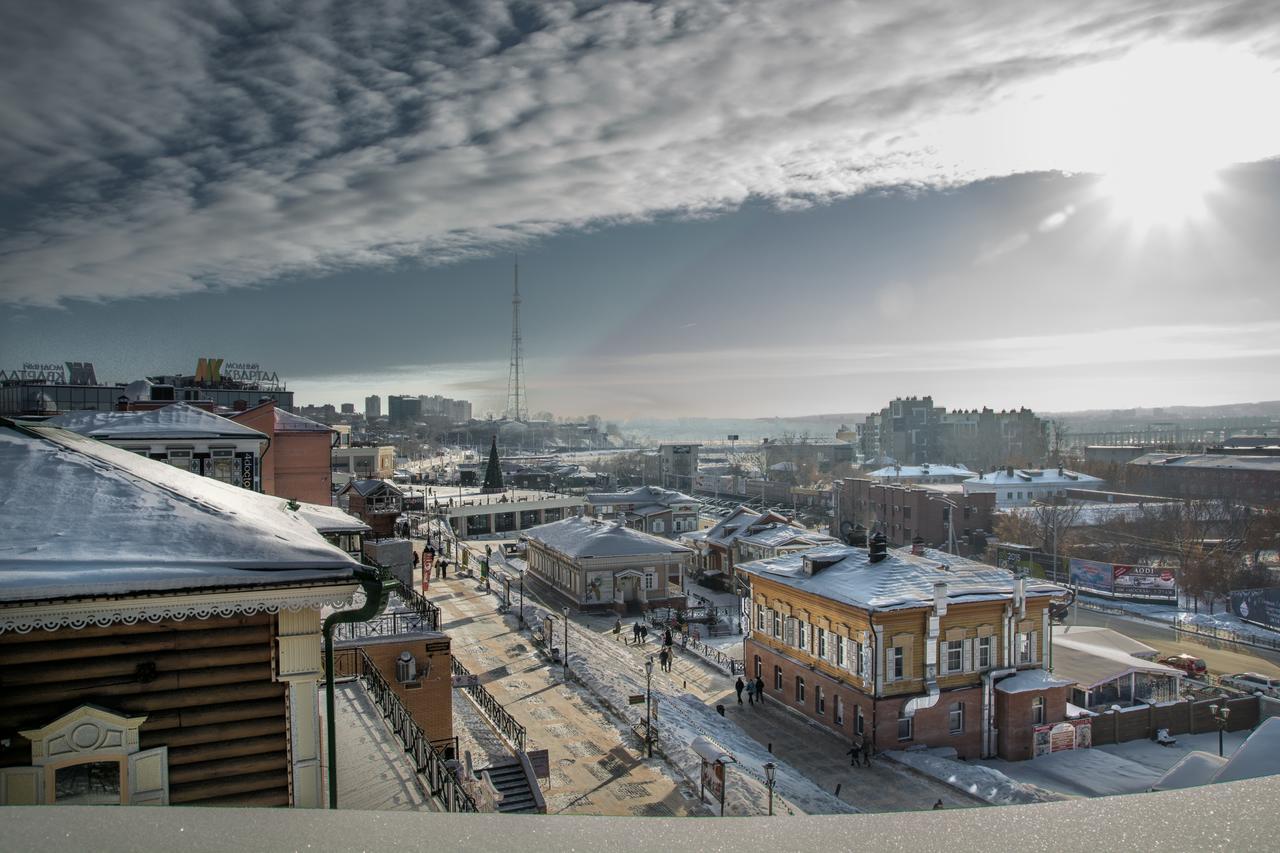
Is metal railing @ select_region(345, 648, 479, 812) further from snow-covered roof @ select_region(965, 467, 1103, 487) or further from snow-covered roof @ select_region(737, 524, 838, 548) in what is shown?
snow-covered roof @ select_region(965, 467, 1103, 487)

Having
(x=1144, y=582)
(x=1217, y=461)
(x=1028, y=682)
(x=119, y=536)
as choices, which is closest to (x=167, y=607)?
(x=119, y=536)

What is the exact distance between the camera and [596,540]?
37562 mm

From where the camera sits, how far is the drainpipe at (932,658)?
819 inches

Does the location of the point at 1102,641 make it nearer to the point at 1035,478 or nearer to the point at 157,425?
the point at 157,425

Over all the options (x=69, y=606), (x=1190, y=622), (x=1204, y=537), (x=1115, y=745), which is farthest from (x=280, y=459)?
(x=1204, y=537)

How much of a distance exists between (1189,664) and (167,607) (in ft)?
107

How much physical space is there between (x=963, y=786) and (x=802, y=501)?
64.7 metres

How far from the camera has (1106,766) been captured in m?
20.5

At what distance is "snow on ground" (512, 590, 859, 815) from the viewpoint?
16.2 metres

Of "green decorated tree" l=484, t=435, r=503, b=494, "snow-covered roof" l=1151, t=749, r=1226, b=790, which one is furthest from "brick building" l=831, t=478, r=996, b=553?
"snow-covered roof" l=1151, t=749, r=1226, b=790

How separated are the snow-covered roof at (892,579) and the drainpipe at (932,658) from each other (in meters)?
0.30

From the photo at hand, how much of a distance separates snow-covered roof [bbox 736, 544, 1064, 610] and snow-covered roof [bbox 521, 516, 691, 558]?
11998mm

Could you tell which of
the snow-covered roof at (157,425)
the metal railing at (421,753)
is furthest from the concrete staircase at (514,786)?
the snow-covered roof at (157,425)

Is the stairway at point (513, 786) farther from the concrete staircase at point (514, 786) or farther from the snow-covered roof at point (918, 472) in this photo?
the snow-covered roof at point (918, 472)
